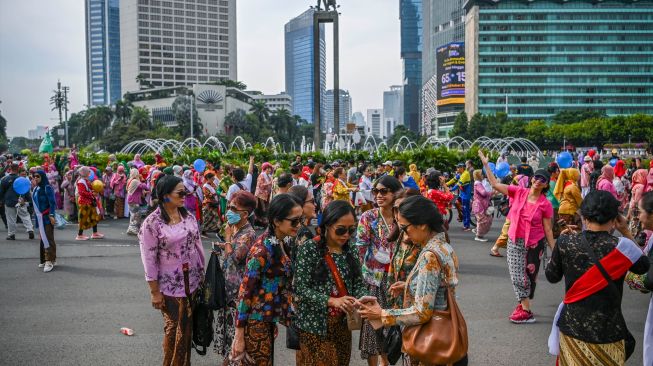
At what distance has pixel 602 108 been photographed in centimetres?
11181

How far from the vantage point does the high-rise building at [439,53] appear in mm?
134500

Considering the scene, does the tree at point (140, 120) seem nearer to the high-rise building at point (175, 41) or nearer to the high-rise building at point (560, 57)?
the high-rise building at point (175, 41)

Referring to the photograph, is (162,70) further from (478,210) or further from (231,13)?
(478,210)

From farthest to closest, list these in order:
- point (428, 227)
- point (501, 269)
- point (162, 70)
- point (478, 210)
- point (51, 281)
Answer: point (162, 70), point (478, 210), point (501, 269), point (51, 281), point (428, 227)

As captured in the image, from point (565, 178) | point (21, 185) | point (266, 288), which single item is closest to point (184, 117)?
point (21, 185)

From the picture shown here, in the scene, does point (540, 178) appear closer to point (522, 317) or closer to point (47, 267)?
point (522, 317)

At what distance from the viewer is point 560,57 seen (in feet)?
374

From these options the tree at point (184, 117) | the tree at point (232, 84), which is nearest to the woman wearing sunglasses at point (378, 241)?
the tree at point (184, 117)

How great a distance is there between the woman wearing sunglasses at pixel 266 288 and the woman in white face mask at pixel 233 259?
68 cm

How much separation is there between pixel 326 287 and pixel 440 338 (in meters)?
0.84

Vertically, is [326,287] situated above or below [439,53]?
below

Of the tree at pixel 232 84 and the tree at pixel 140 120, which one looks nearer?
the tree at pixel 140 120

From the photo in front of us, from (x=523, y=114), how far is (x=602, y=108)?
15.2 meters

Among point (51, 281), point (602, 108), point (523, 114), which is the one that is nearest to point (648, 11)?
point (602, 108)
